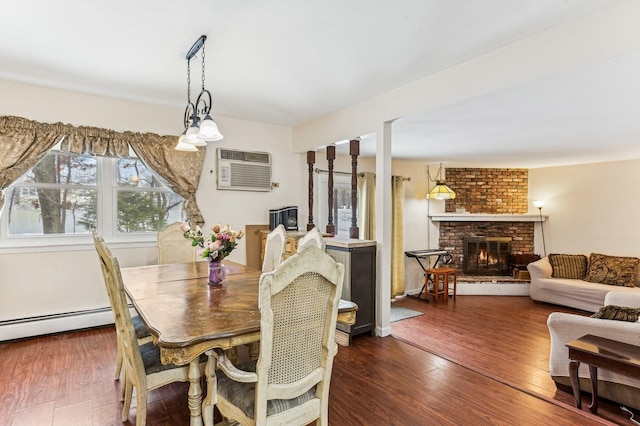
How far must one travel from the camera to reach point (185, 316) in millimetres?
1771

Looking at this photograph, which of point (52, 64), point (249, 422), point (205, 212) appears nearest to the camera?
point (249, 422)

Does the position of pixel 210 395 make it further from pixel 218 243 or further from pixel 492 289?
pixel 492 289

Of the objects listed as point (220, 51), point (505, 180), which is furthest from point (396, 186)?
point (220, 51)

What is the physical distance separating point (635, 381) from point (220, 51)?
370 cm

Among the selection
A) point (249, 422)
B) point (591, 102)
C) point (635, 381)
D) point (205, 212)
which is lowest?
point (635, 381)

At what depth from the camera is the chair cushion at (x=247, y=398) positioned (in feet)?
4.91

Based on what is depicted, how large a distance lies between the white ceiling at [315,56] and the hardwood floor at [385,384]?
2.27m

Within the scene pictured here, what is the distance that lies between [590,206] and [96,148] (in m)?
7.42

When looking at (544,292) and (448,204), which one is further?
(448,204)

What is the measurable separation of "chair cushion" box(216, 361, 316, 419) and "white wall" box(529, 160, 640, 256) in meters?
6.39

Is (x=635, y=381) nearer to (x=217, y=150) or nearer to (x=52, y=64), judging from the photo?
(x=217, y=150)

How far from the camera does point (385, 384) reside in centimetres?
259

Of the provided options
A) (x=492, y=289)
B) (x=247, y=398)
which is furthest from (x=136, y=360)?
(x=492, y=289)

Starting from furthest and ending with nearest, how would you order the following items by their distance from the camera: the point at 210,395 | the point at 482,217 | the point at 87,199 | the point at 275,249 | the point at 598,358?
the point at 482,217
the point at 87,199
the point at 275,249
the point at 598,358
the point at 210,395
